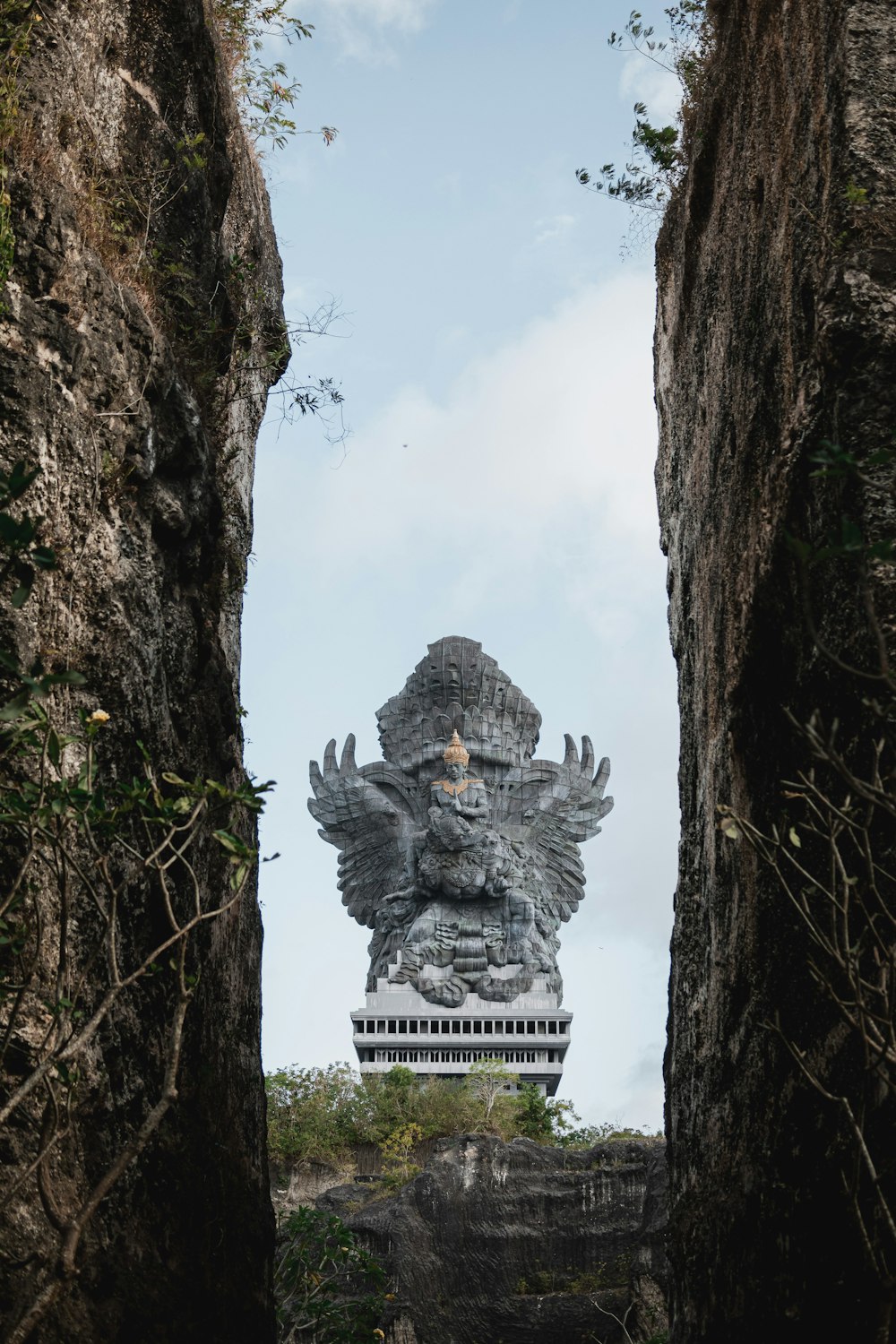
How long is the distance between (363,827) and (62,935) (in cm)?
3260

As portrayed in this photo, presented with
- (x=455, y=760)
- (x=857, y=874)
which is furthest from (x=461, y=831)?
(x=857, y=874)

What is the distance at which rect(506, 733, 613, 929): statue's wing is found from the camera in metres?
38.1

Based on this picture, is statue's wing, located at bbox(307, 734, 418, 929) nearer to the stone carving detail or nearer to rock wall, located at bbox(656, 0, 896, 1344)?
the stone carving detail

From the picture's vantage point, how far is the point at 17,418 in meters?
7.47

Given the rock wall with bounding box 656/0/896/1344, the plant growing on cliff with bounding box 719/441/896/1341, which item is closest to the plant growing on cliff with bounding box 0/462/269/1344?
the plant growing on cliff with bounding box 719/441/896/1341

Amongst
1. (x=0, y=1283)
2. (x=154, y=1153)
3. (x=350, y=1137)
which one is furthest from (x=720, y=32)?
(x=350, y=1137)

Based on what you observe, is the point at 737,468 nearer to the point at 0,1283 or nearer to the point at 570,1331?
the point at 0,1283

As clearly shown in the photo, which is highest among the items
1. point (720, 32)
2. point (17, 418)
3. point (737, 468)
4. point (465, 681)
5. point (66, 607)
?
point (465, 681)

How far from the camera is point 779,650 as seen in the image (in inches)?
335

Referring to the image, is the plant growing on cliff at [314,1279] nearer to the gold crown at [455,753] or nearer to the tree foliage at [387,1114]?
the tree foliage at [387,1114]

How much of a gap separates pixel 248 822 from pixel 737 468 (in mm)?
4010

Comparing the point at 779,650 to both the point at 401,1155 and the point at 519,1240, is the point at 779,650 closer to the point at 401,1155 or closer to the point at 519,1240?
the point at 519,1240

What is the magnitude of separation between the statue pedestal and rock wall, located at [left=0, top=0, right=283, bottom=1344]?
25.4 meters

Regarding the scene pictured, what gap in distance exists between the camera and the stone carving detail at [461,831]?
36.3 metres
